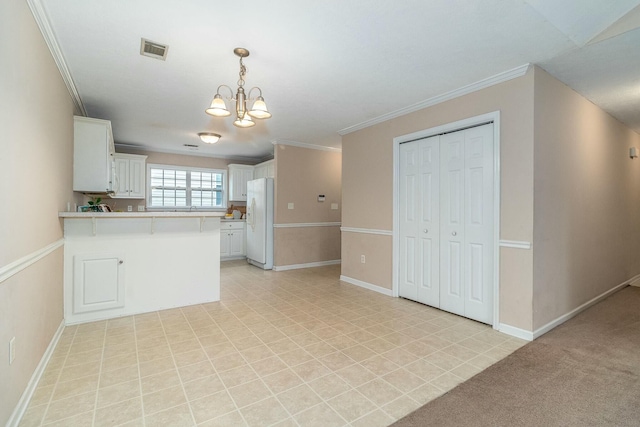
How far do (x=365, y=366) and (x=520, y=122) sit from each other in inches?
101

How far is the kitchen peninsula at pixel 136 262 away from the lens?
3.14m

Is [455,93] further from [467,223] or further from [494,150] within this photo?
[467,223]

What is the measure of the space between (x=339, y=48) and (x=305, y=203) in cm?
387

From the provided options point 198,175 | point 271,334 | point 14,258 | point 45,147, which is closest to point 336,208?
point 198,175

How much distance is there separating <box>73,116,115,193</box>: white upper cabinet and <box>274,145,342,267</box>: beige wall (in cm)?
281

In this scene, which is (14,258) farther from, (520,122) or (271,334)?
(520,122)

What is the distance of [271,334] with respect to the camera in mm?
2930

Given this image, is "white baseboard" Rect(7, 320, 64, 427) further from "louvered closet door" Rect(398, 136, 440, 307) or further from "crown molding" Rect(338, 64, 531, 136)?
"crown molding" Rect(338, 64, 531, 136)

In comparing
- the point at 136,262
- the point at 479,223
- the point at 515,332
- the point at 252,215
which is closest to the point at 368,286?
the point at 479,223

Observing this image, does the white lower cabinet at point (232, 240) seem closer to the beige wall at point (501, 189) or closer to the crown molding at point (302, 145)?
the crown molding at point (302, 145)

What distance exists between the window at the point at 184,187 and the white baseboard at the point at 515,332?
6.37 m

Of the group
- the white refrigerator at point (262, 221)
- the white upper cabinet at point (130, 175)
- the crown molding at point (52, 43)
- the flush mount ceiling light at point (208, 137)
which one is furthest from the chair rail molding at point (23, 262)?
the white upper cabinet at point (130, 175)

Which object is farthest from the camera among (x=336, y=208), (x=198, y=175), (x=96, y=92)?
(x=198, y=175)

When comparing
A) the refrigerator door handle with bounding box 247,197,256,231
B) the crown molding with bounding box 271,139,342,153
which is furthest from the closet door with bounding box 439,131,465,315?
the refrigerator door handle with bounding box 247,197,256,231
